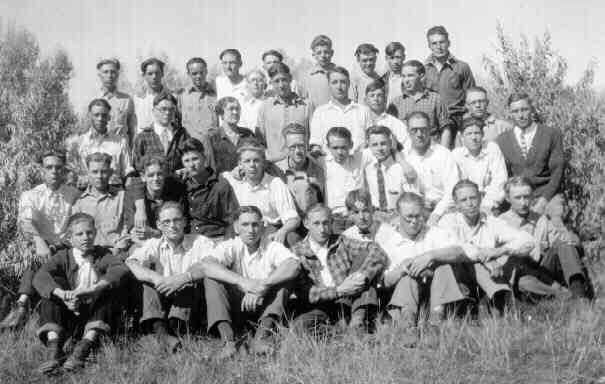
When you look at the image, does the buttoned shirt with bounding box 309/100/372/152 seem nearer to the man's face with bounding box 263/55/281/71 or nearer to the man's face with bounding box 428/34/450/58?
the man's face with bounding box 263/55/281/71

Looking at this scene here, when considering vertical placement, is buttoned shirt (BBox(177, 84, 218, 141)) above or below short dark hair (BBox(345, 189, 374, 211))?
above

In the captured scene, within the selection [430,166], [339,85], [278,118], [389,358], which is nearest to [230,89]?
[278,118]

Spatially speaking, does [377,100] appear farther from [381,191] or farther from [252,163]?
[252,163]

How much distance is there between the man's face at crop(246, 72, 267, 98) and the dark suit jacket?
10.9ft

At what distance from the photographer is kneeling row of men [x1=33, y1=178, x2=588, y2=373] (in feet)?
18.0

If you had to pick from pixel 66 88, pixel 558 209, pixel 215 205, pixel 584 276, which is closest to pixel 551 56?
pixel 558 209

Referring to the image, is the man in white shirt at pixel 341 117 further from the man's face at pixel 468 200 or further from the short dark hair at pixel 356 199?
the man's face at pixel 468 200

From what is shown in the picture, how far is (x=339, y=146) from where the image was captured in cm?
712

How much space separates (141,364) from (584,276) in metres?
4.30

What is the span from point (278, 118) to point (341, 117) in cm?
84

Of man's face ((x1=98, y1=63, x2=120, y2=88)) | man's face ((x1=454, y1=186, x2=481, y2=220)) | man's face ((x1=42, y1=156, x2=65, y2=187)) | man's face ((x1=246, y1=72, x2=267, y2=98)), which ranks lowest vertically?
man's face ((x1=454, y1=186, x2=481, y2=220))

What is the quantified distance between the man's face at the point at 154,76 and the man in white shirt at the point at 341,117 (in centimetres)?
230

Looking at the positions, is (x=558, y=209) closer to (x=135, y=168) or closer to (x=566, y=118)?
(x=566, y=118)

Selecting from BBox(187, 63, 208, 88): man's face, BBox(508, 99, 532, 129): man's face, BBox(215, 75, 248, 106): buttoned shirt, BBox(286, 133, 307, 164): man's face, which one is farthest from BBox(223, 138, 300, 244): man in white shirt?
BBox(508, 99, 532, 129): man's face
